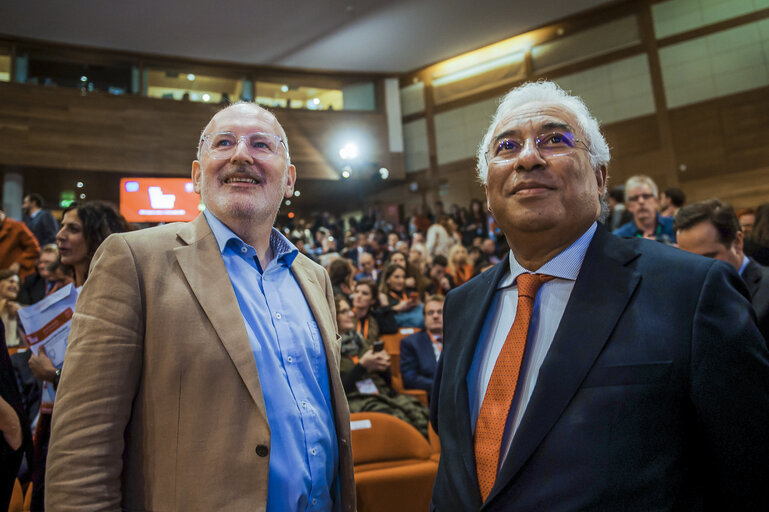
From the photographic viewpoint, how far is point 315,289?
1.53 meters

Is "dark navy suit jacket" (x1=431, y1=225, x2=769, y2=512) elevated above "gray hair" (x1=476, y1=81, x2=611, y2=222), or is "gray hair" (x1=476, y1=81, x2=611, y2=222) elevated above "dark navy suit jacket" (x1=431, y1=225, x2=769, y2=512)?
"gray hair" (x1=476, y1=81, x2=611, y2=222)

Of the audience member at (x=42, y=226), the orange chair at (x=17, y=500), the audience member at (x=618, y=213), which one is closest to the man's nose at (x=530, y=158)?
the orange chair at (x=17, y=500)

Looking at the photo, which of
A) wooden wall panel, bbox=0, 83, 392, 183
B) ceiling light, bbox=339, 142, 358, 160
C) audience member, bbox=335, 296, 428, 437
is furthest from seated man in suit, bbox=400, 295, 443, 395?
ceiling light, bbox=339, 142, 358, 160

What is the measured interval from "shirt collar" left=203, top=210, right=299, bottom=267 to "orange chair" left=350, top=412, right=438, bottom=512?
1.00 metres

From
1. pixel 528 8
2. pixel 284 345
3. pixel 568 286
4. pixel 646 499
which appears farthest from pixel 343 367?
pixel 528 8

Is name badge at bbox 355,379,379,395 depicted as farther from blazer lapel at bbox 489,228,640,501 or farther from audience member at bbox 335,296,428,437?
blazer lapel at bbox 489,228,640,501

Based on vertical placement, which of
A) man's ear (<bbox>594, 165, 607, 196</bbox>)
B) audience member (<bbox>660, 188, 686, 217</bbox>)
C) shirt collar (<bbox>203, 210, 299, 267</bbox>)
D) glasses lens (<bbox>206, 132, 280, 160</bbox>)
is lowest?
shirt collar (<bbox>203, 210, 299, 267</bbox>)

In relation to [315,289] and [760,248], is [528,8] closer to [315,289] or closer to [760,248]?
[760,248]

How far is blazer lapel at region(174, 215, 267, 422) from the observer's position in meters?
1.13

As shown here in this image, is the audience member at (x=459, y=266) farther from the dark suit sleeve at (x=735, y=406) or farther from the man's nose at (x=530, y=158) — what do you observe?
the dark suit sleeve at (x=735, y=406)

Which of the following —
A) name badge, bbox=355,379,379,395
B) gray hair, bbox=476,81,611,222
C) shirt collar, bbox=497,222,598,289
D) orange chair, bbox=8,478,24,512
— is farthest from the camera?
name badge, bbox=355,379,379,395

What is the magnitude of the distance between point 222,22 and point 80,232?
855 cm

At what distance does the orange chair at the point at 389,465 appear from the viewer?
2.08 metres

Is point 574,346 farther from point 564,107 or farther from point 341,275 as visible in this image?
point 341,275
